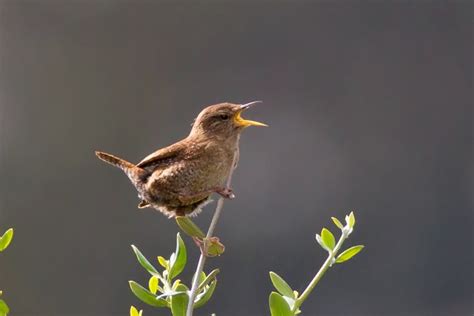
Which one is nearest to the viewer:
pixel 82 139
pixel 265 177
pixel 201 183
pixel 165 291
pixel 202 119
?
pixel 165 291

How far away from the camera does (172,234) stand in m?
7.47

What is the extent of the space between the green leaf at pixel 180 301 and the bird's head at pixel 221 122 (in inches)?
48.5

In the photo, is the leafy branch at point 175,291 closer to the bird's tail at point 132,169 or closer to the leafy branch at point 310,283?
the leafy branch at point 310,283

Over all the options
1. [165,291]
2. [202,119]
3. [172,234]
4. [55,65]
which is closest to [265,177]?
[172,234]

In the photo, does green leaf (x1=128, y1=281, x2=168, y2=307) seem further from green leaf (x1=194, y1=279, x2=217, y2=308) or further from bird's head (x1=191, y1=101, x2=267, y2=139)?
bird's head (x1=191, y1=101, x2=267, y2=139)

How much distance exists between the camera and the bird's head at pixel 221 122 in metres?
2.73

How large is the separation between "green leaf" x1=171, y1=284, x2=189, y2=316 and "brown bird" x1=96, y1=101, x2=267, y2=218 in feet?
2.84

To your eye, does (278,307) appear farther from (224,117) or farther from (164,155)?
(224,117)

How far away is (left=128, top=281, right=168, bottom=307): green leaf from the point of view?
148 cm

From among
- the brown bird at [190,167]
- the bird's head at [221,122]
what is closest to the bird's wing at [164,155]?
the brown bird at [190,167]

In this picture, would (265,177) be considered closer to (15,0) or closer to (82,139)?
(82,139)

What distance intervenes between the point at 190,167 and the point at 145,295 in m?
A: 1.07

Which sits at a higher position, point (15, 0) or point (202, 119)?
point (15, 0)

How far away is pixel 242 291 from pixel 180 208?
176 inches
